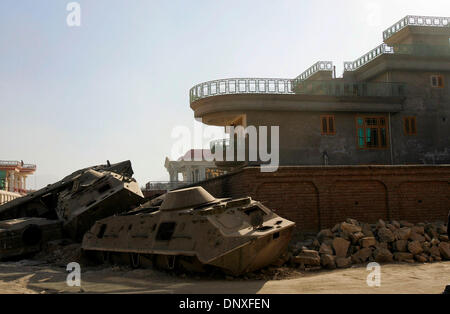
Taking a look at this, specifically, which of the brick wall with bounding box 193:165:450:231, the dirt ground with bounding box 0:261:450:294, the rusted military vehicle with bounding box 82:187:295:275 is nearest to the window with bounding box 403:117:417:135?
the brick wall with bounding box 193:165:450:231

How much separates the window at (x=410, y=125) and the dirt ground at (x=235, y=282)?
14258 millimetres

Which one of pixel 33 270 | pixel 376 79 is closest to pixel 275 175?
pixel 33 270

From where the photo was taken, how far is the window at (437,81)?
25.8 metres

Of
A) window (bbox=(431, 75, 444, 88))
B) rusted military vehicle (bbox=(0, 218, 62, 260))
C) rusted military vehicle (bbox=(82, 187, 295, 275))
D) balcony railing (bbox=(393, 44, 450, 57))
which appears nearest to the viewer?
rusted military vehicle (bbox=(82, 187, 295, 275))

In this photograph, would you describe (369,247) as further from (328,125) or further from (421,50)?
(421,50)

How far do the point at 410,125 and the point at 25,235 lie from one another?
19523 millimetres

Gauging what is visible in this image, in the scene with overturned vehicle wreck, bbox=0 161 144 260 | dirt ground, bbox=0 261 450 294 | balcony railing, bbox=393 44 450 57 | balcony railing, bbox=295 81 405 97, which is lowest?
dirt ground, bbox=0 261 450 294

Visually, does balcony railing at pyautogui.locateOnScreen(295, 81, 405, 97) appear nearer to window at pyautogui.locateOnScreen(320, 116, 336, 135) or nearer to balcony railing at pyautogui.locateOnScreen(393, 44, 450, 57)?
window at pyautogui.locateOnScreen(320, 116, 336, 135)

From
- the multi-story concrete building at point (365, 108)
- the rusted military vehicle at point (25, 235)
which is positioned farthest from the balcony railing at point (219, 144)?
the rusted military vehicle at point (25, 235)

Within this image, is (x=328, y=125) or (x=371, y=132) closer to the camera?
(x=328, y=125)

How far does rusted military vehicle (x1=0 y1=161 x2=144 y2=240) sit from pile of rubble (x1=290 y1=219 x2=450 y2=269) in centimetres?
672

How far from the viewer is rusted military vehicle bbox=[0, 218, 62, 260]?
14981 mm

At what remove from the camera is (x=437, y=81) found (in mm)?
25891

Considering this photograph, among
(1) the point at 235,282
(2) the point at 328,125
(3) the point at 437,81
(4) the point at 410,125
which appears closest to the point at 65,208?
(1) the point at 235,282
